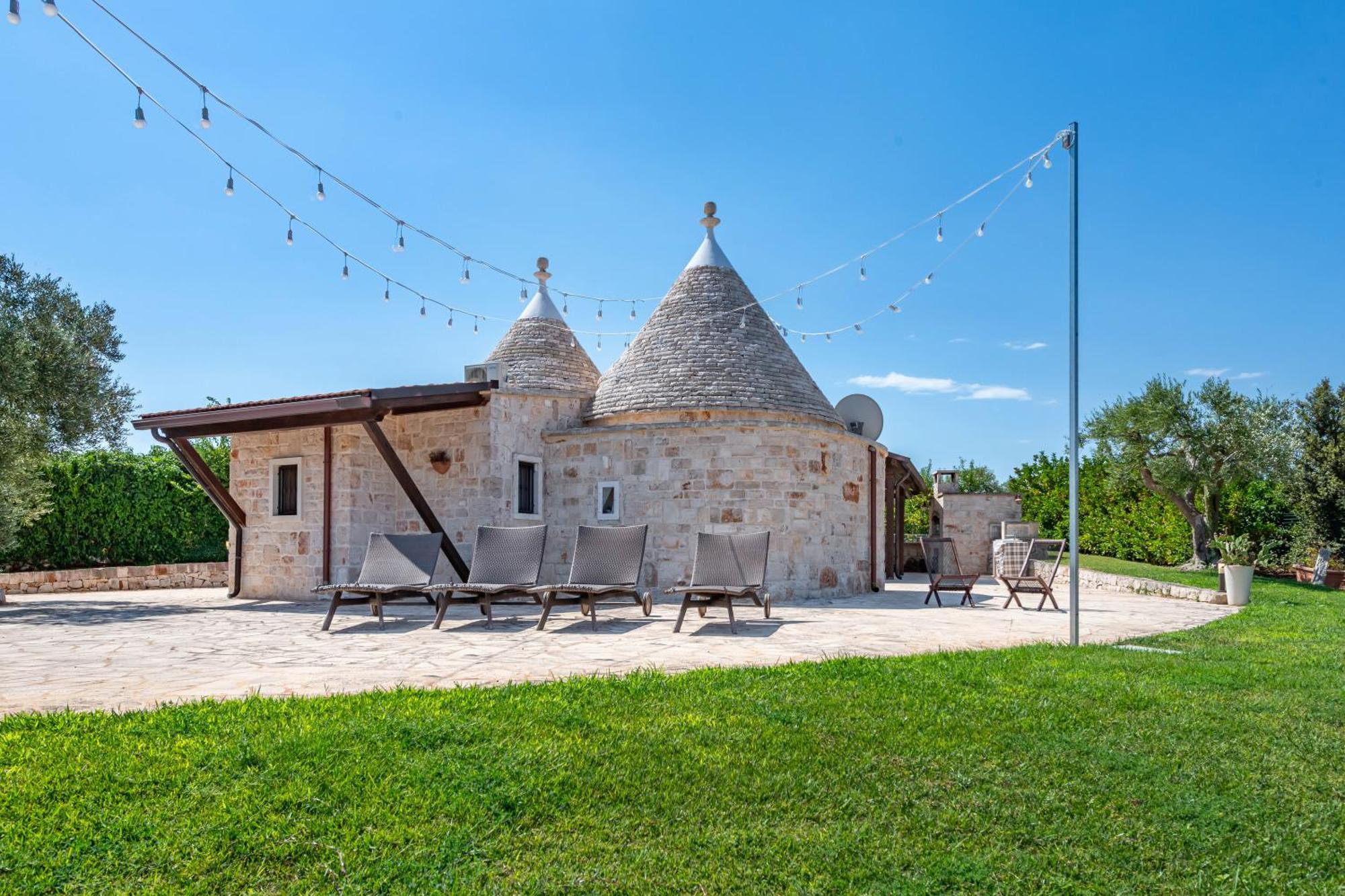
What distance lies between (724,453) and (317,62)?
24.1 feet

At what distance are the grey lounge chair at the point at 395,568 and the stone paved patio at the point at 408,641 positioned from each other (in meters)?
0.33

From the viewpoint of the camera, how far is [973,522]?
2266cm

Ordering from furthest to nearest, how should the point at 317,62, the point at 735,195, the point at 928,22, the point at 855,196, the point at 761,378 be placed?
the point at 735,195 < the point at 761,378 < the point at 855,196 < the point at 928,22 < the point at 317,62

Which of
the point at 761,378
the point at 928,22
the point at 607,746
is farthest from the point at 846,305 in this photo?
the point at 607,746

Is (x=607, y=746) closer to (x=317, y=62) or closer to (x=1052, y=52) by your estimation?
(x=317, y=62)

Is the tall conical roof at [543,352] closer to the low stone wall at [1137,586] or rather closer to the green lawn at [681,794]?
the low stone wall at [1137,586]

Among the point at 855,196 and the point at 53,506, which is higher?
the point at 855,196

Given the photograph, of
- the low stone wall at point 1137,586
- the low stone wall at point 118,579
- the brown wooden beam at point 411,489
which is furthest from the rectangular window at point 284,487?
the low stone wall at point 1137,586

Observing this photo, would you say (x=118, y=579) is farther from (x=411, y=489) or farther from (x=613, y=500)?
(x=613, y=500)

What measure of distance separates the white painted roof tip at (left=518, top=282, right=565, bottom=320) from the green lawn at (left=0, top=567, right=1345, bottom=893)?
42.8ft

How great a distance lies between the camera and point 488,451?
12.9 m

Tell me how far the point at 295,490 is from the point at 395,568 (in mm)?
4554

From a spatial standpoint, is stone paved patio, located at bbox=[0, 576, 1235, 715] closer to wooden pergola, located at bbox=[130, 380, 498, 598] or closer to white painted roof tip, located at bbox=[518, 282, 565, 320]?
wooden pergola, located at bbox=[130, 380, 498, 598]

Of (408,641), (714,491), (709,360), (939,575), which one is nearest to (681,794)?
(408,641)
